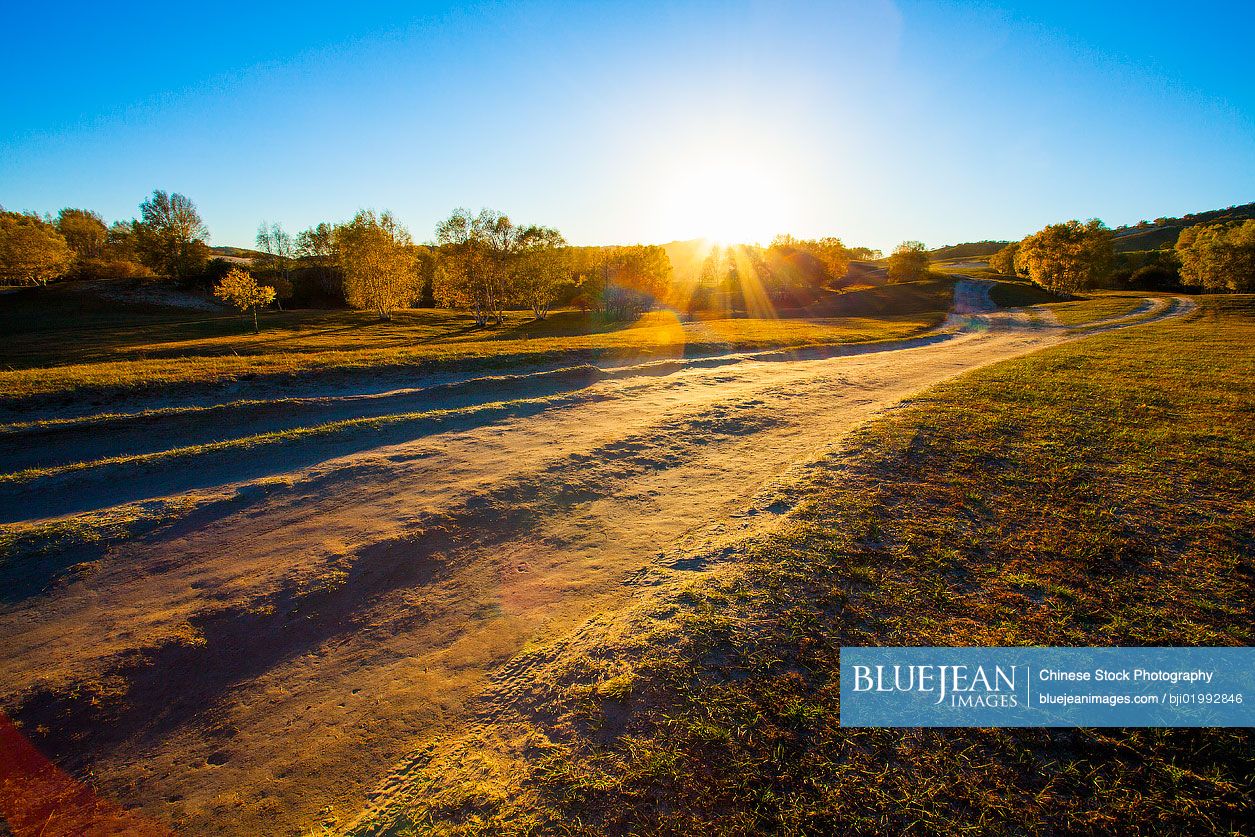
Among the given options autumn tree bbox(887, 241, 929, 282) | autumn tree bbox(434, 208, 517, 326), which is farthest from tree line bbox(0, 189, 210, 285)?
autumn tree bbox(887, 241, 929, 282)

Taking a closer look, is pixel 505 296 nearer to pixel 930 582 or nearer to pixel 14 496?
pixel 14 496

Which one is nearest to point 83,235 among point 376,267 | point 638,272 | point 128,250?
point 128,250

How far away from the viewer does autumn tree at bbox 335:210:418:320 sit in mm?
46312

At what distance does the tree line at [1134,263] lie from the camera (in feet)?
175

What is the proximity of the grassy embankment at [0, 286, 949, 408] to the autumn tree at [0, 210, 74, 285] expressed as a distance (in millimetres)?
2921

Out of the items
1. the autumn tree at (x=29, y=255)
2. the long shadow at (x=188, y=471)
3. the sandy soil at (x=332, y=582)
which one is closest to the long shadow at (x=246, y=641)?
the sandy soil at (x=332, y=582)

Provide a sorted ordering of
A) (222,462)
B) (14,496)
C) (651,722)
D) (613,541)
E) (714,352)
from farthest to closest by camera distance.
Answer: (714,352) < (222,462) < (14,496) < (613,541) < (651,722)

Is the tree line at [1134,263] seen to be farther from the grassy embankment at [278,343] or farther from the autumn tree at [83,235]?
the autumn tree at [83,235]

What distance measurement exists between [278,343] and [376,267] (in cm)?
1965

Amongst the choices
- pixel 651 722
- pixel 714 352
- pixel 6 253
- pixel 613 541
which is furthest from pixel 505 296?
pixel 6 253

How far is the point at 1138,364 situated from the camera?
1933cm

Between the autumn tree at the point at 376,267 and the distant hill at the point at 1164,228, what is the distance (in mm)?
155350

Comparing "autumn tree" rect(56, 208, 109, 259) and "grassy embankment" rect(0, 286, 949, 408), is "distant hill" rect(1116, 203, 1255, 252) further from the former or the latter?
"autumn tree" rect(56, 208, 109, 259)

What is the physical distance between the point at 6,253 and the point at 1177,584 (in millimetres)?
88907
